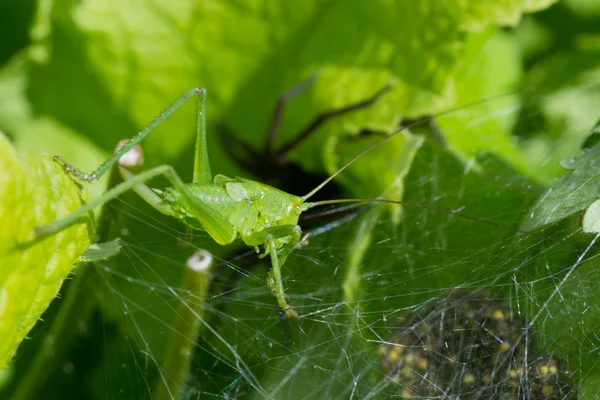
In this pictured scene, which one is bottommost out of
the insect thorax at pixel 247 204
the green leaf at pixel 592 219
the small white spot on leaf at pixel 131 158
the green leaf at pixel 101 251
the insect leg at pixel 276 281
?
the green leaf at pixel 592 219

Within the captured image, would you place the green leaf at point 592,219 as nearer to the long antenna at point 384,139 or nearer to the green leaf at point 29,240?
the long antenna at point 384,139

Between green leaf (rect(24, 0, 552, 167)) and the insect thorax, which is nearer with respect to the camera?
the insect thorax

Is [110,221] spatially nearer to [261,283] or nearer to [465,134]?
[261,283]

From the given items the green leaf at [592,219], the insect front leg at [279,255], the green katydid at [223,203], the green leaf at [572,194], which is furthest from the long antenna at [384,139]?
the green leaf at [592,219]

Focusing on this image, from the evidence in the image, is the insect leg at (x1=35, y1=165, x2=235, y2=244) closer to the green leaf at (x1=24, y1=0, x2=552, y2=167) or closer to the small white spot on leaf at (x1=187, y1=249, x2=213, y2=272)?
the small white spot on leaf at (x1=187, y1=249, x2=213, y2=272)

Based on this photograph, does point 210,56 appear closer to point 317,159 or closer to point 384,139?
point 317,159

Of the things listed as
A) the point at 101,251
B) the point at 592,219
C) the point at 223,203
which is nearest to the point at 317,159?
the point at 223,203

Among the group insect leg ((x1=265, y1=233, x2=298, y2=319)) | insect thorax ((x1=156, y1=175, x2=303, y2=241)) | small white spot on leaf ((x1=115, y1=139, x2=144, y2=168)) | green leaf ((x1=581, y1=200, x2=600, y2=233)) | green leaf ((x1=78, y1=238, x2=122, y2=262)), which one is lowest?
green leaf ((x1=581, y1=200, x2=600, y2=233))

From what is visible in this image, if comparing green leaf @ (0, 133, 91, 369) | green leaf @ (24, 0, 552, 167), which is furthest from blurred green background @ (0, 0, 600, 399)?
green leaf @ (0, 133, 91, 369)
